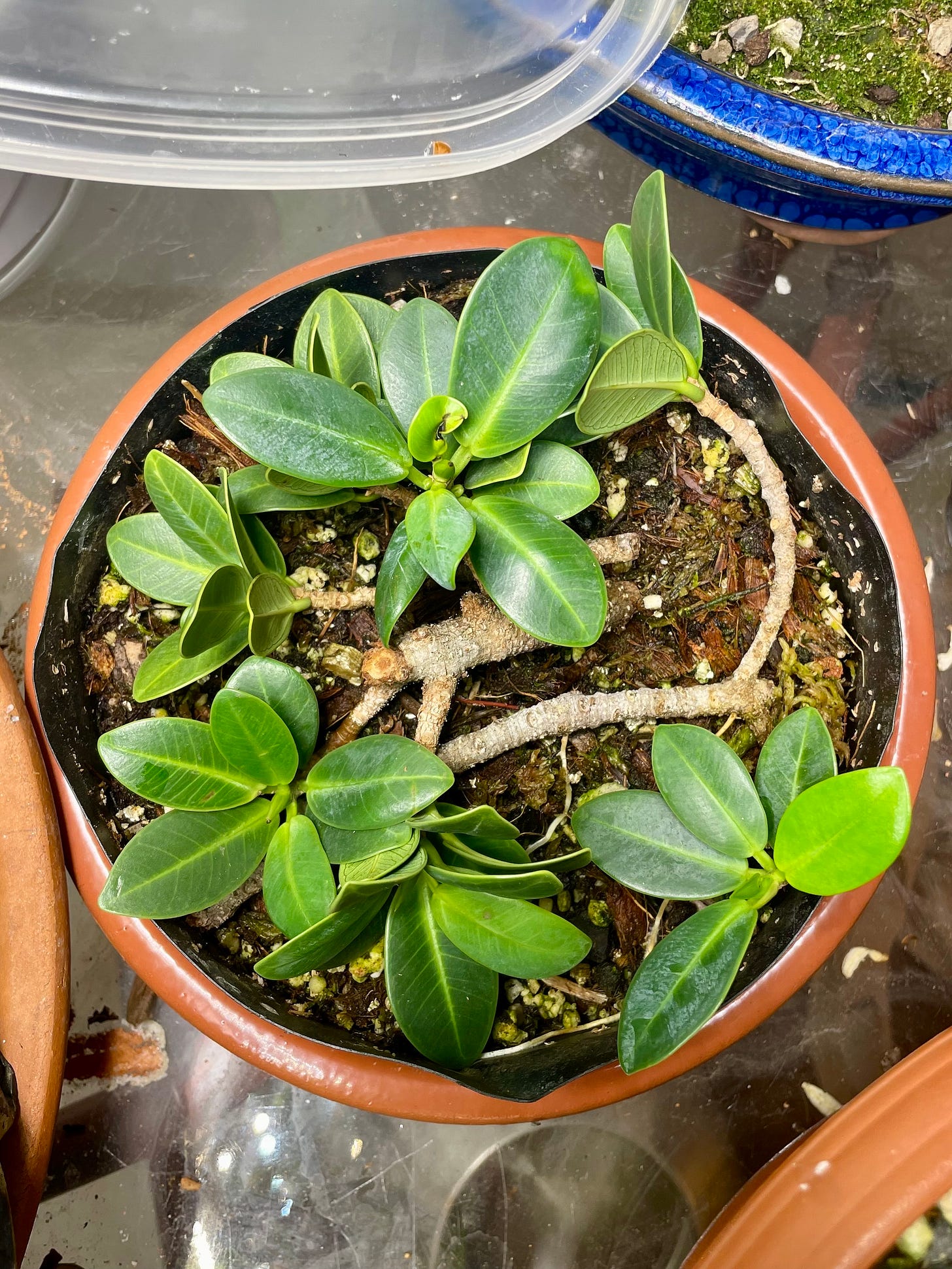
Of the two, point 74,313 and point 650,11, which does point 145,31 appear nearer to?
point 650,11

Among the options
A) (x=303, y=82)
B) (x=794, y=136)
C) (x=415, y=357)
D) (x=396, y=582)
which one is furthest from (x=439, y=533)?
(x=794, y=136)

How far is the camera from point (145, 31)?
2.88 feet

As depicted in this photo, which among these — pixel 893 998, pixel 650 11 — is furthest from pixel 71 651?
pixel 893 998

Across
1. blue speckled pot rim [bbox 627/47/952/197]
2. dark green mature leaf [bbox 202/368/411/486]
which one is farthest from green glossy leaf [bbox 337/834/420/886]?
blue speckled pot rim [bbox 627/47/952/197]

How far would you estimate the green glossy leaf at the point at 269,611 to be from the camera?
75 centimetres

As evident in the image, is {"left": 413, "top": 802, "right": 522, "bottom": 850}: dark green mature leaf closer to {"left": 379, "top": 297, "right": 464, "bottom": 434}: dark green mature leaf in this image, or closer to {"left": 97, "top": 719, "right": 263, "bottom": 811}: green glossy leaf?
{"left": 97, "top": 719, "right": 263, "bottom": 811}: green glossy leaf

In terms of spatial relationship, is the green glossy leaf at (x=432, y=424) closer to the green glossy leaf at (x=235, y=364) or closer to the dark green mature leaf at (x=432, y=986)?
the green glossy leaf at (x=235, y=364)

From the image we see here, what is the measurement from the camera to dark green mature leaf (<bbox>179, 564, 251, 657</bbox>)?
711 mm

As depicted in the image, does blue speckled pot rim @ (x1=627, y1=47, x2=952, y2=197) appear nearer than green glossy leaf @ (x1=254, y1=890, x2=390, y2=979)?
No

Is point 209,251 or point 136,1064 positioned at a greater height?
point 209,251

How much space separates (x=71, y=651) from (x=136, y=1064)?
0.71 m

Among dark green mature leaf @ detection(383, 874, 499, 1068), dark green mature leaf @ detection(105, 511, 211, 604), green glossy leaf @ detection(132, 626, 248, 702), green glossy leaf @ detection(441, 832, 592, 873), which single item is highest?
dark green mature leaf @ detection(105, 511, 211, 604)

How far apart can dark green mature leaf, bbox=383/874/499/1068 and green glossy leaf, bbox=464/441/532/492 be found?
363mm

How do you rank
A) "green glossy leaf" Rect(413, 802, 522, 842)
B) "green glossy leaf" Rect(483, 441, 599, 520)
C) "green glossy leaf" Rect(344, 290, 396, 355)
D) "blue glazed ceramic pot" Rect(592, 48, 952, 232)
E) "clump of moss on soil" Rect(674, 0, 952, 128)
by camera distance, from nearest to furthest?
"green glossy leaf" Rect(413, 802, 522, 842) < "green glossy leaf" Rect(483, 441, 599, 520) < "green glossy leaf" Rect(344, 290, 396, 355) < "blue glazed ceramic pot" Rect(592, 48, 952, 232) < "clump of moss on soil" Rect(674, 0, 952, 128)
